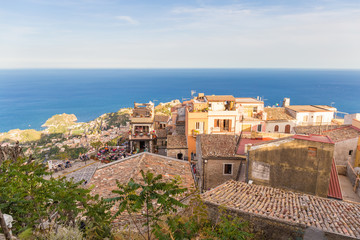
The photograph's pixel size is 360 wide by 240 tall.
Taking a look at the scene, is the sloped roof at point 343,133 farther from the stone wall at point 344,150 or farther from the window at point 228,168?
the window at point 228,168

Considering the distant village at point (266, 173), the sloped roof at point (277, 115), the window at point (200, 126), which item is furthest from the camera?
the sloped roof at point (277, 115)

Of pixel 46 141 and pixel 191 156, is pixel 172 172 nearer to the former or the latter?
pixel 191 156

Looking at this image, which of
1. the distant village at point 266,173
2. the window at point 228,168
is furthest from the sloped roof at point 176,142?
the window at point 228,168

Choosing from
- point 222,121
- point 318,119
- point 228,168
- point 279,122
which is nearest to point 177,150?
point 222,121

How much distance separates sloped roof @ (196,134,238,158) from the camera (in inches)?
731

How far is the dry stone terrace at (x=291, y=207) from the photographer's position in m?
8.12

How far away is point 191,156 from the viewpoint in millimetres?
27406

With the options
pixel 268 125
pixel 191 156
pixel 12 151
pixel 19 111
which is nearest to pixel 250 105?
pixel 268 125

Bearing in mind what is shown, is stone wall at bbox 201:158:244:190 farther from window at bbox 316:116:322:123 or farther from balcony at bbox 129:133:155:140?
window at bbox 316:116:322:123

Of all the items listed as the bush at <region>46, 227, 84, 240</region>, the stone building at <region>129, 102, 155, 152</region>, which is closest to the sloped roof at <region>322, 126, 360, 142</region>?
the bush at <region>46, 227, 84, 240</region>

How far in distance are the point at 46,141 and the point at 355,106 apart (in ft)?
421

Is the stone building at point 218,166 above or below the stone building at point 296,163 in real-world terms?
below

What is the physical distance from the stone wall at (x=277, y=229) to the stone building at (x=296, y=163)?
5.03 metres

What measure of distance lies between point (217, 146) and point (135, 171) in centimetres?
831
